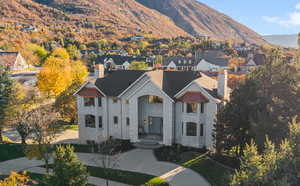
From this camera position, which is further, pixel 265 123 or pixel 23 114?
pixel 23 114

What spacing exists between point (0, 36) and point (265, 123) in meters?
137

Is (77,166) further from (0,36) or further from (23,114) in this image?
(0,36)

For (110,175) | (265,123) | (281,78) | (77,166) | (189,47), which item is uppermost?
(189,47)

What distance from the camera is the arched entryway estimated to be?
3059 centimetres

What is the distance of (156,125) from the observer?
3127 cm

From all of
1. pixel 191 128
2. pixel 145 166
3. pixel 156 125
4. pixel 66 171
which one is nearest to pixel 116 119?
pixel 156 125

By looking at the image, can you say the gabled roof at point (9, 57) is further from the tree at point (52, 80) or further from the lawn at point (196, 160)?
the lawn at point (196, 160)

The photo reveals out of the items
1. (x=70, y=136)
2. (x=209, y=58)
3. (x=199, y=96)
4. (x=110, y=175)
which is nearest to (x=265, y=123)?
(x=199, y=96)

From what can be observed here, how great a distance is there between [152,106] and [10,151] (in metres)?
16.8

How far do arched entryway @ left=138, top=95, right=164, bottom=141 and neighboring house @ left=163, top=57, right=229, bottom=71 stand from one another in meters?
67.7

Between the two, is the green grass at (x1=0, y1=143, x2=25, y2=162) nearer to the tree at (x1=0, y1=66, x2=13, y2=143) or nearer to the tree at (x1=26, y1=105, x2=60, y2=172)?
the tree at (x1=0, y1=66, x2=13, y2=143)

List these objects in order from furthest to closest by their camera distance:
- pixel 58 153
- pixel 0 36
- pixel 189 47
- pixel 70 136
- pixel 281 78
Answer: pixel 189 47
pixel 0 36
pixel 70 136
pixel 281 78
pixel 58 153

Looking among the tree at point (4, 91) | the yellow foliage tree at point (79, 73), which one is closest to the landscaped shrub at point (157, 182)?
the tree at point (4, 91)

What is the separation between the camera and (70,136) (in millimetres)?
34906
